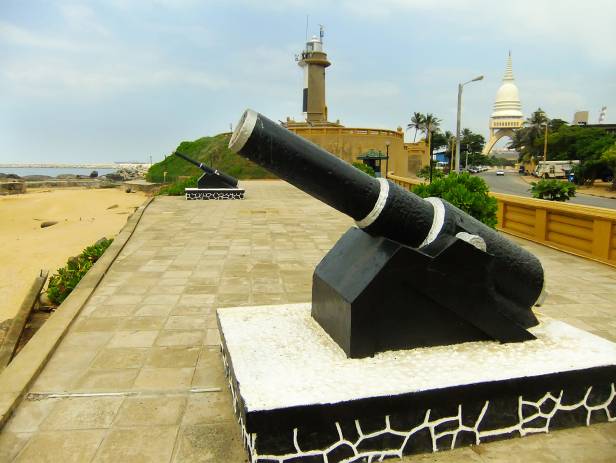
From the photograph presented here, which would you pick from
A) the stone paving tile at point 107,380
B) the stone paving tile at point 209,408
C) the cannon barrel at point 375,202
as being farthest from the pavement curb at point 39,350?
the cannon barrel at point 375,202

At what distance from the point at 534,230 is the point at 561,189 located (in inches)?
87.9

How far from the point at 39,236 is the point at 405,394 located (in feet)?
53.3

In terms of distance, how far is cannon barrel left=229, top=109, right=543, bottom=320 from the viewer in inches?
115

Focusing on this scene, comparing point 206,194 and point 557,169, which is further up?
point 557,169

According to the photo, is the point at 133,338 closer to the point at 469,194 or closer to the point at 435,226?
the point at 435,226

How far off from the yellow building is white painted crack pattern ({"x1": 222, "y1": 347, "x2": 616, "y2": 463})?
31165 millimetres

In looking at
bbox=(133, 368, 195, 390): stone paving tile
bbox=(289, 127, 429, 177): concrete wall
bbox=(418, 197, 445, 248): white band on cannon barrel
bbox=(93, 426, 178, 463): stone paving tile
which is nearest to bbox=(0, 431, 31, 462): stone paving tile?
bbox=(93, 426, 178, 463): stone paving tile

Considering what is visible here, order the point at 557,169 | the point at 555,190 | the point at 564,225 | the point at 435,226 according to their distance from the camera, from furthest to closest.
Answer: the point at 557,169 < the point at 555,190 < the point at 564,225 < the point at 435,226

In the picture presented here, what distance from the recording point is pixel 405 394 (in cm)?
282

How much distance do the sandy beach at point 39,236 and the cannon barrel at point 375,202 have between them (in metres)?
A: 6.33

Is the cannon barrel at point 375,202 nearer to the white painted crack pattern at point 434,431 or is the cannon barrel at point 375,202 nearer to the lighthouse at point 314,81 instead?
the white painted crack pattern at point 434,431

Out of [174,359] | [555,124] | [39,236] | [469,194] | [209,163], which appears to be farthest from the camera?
[555,124]

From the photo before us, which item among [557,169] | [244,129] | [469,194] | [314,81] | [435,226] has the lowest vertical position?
[557,169]

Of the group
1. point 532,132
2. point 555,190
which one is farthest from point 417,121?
point 555,190
